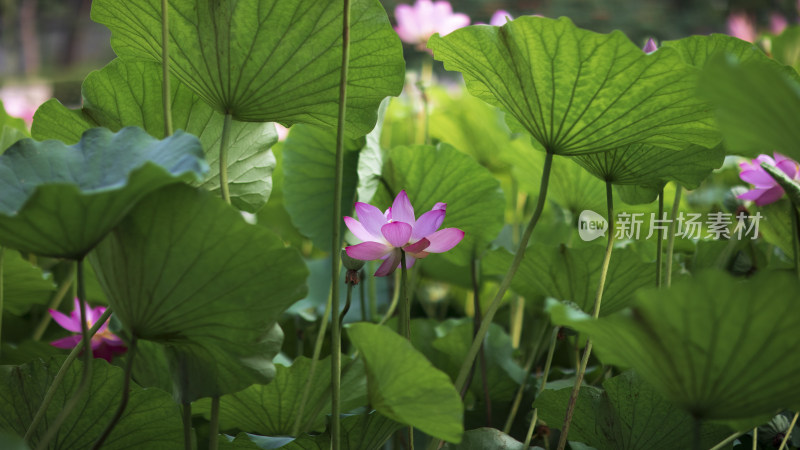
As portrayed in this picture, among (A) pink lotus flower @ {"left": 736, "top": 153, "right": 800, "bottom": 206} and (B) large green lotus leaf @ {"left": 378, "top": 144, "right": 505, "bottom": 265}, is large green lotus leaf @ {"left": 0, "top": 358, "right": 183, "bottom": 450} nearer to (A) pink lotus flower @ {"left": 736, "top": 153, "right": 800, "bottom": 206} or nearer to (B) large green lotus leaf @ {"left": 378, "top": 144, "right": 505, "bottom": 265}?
(B) large green lotus leaf @ {"left": 378, "top": 144, "right": 505, "bottom": 265}

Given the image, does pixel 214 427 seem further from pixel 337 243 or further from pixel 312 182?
pixel 312 182

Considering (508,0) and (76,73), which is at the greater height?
(508,0)

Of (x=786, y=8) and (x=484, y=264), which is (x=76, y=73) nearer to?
(x=786, y=8)

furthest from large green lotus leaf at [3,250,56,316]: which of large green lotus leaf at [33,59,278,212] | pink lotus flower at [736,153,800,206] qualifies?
pink lotus flower at [736,153,800,206]

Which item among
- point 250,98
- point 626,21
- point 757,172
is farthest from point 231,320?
point 626,21

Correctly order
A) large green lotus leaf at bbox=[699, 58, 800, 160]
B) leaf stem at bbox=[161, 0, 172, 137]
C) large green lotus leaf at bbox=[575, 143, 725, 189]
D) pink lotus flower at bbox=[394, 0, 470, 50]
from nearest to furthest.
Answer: large green lotus leaf at bbox=[699, 58, 800, 160], leaf stem at bbox=[161, 0, 172, 137], large green lotus leaf at bbox=[575, 143, 725, 189], pink lotus flower at bbox=[394, 0, 470, 50]

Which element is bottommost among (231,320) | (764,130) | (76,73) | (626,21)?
(231,320)

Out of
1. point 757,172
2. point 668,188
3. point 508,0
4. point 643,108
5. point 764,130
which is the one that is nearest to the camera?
point 764,130
